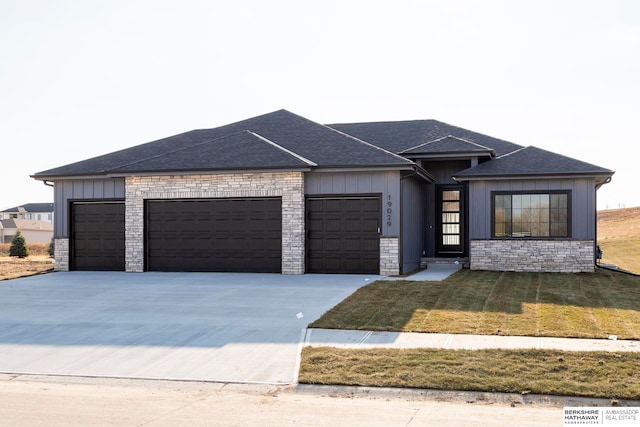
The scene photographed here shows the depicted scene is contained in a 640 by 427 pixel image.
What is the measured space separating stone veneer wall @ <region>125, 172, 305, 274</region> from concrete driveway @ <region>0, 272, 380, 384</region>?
1.18 meters

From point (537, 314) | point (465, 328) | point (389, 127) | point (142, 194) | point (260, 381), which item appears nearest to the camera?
point (260, 381)

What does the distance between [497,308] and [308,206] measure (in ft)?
26.3

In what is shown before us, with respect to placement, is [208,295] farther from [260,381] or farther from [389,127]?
[389,127]

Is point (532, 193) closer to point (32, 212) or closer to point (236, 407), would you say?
point (236, 407)

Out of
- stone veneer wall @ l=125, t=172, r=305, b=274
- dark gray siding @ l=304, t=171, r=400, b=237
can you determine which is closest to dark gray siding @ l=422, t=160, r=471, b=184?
dark gray siding @ l=304, t=171, r=400, b=237

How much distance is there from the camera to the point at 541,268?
20781mm

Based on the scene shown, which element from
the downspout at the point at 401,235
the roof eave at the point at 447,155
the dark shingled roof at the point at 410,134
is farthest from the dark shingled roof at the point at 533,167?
the downspout at the point at 401,235

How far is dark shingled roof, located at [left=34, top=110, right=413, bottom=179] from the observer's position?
63.4 ft

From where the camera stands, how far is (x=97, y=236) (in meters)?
21.9

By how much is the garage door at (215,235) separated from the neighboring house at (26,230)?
5845cm

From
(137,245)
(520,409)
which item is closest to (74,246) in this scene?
(137,245)

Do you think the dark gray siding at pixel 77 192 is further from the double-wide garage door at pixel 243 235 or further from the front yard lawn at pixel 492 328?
the front yard lawn at pixel 492 328

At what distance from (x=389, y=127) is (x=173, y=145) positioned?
28.4 ft

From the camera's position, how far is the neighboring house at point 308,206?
1923 cm
